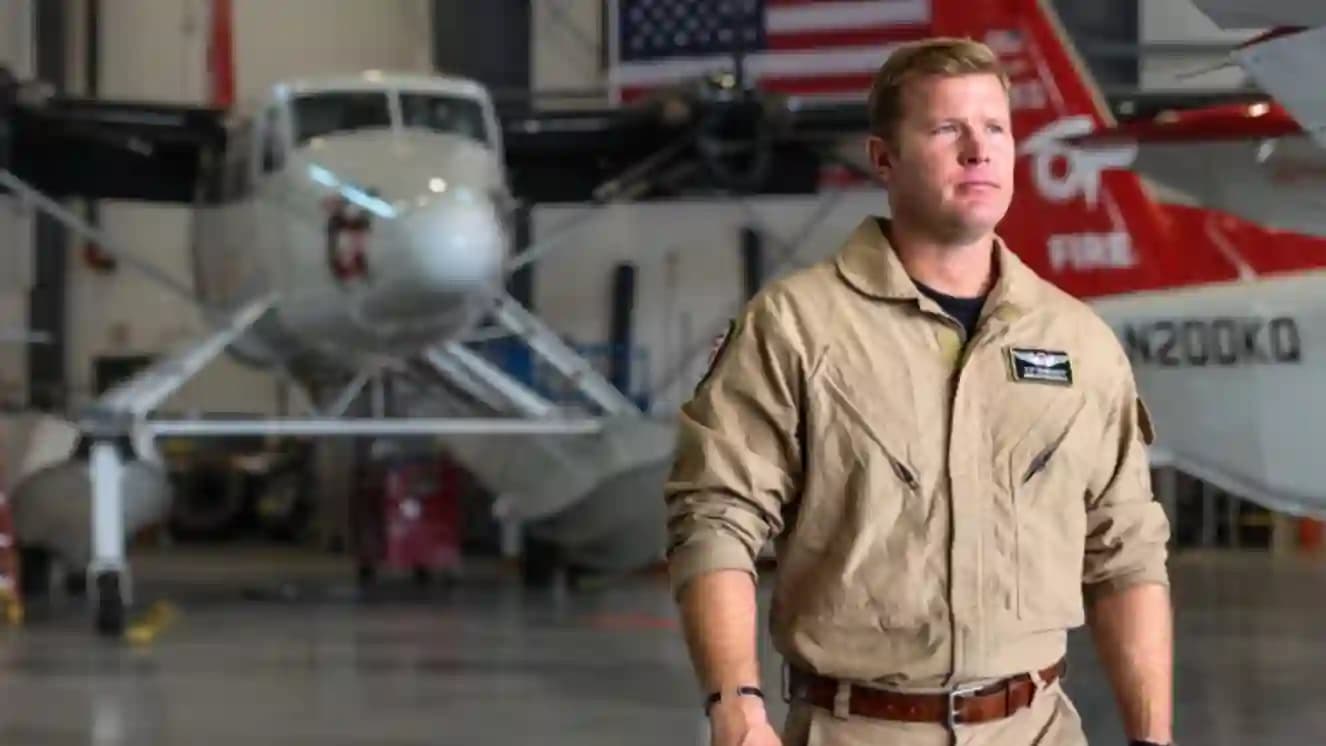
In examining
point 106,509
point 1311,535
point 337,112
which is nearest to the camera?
point 106,509

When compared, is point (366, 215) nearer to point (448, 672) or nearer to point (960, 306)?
point (448, 672)

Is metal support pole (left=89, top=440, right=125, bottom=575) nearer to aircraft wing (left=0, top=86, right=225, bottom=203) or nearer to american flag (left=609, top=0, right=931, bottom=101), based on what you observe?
aircraft wing (left=0, top=86, right=225, bottom=203)

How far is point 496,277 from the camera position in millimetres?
10266

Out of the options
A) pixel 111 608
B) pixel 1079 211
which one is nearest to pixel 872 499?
pixel 111 608

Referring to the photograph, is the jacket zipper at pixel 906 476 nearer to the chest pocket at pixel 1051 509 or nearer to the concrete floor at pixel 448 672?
the chest pocket at pixel 1051 509

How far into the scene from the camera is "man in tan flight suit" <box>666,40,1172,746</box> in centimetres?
199

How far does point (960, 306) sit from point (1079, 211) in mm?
8538

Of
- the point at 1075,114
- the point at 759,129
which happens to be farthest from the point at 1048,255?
the point at 759,129

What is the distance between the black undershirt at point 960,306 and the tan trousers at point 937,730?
1.36 feet

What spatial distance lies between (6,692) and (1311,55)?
5026 millimetres

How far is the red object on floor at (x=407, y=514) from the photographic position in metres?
11.8

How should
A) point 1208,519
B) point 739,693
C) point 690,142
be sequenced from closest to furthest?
1. point 739,693
2. point 690,142
3. point 1208,519

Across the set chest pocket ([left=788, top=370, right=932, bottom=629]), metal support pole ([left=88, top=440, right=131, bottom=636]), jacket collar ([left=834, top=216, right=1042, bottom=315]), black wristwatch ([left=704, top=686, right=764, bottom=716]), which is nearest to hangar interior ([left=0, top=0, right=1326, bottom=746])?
metal support pole ([left=88, top=440, right=131, bottom=636])

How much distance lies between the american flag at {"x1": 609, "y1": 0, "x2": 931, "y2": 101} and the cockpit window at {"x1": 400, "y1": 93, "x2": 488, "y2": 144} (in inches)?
189
